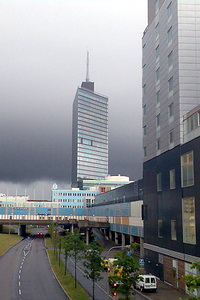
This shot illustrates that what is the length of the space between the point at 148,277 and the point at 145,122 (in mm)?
27601

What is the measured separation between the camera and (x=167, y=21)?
57625mm

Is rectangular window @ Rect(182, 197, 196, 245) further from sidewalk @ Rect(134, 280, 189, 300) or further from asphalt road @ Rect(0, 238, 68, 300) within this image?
asphalt road @ Rect(0, 238, 68, 300)

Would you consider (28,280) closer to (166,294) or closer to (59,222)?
(166,294)

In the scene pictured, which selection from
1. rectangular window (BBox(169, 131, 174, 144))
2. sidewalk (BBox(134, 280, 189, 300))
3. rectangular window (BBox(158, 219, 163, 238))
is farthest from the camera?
rectangular window (BBox(158, 219, 163, 238))

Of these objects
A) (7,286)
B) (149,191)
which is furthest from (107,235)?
(7,286)

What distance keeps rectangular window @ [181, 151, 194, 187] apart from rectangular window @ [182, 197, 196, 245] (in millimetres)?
2158

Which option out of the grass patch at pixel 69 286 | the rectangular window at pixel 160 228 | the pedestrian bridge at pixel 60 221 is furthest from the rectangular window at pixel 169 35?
the pedestrian bridge at pixel 60 221

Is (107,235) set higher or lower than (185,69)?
lower

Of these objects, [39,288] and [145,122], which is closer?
[39,288]

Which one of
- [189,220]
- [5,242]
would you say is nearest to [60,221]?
[5,242]

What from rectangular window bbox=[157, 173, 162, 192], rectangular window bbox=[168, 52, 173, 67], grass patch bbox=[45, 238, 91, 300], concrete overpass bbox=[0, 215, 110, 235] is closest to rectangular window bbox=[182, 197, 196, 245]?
rectangular window bbox=[157, 173, 162, 192]

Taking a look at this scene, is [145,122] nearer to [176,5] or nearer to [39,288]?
[176,5]

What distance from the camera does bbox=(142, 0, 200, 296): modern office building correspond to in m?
48.4

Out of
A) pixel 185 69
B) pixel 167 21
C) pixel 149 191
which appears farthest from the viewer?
pixel 149 191
